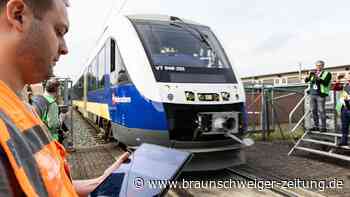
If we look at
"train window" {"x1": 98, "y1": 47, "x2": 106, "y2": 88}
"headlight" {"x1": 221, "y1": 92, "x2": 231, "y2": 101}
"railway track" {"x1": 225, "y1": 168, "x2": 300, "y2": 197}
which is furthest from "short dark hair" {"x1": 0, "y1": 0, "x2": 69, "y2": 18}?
"train window" {"x1": 98, "y1": 47, "x2": 106, "y2": 88}

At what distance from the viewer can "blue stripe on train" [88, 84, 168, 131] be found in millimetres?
6184

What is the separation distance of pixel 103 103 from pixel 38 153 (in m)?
9.12

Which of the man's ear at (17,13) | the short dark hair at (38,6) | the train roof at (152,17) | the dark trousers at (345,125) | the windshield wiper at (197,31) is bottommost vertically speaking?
the dark trousers at (345,125)

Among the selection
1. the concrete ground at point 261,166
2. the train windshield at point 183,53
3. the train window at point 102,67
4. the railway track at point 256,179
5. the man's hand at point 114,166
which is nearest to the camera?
the man's hand at point 114,166

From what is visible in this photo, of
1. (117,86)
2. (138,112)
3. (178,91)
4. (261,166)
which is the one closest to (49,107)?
(138,112)

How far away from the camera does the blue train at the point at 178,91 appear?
625 cm

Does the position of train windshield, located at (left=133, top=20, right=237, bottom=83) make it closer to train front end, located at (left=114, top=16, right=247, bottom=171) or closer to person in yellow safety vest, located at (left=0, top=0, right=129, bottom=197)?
train front end, located at (left=114, top=16, right=247, bottom=171)

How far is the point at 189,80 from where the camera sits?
21.7 feet

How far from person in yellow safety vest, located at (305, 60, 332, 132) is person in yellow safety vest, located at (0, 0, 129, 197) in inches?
336

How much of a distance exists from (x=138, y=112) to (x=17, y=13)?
18.5 feet

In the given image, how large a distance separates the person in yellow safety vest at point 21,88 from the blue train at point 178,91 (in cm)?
516

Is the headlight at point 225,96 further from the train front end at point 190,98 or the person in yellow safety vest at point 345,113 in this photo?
the person in yellow safety vest at point 345,113

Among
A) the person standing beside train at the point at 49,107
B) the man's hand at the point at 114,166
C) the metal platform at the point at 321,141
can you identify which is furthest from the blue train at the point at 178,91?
the man's hand at the point at 114,166

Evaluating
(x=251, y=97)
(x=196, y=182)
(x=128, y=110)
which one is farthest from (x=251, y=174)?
(x=251, y=97)
